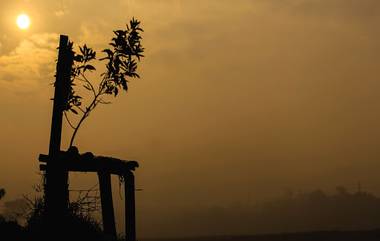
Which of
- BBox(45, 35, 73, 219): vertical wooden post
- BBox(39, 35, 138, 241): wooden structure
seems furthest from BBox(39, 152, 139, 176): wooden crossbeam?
BBox(45, 35, 73, 219): vertical wooden post

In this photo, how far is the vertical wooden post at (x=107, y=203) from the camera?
51.2ft

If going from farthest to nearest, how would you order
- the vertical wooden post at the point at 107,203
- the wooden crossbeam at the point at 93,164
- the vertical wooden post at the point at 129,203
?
the vertical wooden post at the point at 129,203 → the vertical wooden post at the point at 107,203 → the wooden crossbeam at the point at 93,164

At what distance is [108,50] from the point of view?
55.9 ft

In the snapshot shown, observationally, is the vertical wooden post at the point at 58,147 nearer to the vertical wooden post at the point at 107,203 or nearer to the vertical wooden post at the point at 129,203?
the vertical wooden post at the point at 107,203

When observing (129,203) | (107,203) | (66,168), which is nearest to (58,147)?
(66,168)

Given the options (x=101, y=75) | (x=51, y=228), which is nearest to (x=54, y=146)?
(x=51, y=228)

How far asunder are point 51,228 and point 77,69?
4.55 m

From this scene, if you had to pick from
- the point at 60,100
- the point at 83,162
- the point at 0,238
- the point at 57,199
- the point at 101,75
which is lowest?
the point at 0,238

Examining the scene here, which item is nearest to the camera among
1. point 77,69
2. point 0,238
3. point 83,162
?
point 0,238

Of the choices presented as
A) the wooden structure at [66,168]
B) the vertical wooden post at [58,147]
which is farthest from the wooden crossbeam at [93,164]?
the vertical wooden post at [58,147]

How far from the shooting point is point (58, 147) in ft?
48.5

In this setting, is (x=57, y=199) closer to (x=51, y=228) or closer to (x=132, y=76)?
(x=51, y=228)

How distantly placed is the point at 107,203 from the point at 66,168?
1.51 metres

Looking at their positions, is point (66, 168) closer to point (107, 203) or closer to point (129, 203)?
point (107, 203)
